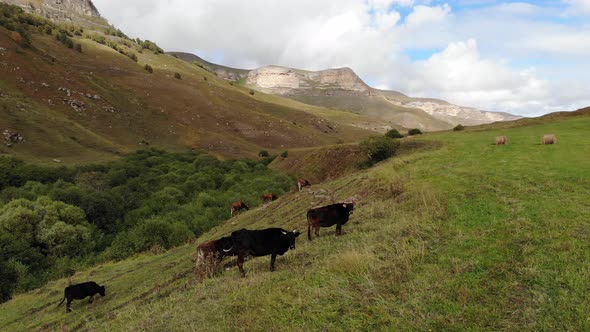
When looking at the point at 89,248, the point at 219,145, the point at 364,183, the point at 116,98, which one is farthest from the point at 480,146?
the point at 116,98

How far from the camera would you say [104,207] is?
3638 cm

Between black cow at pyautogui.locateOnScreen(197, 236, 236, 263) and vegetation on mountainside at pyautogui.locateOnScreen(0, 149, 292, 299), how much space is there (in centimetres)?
1588

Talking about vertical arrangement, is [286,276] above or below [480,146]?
below

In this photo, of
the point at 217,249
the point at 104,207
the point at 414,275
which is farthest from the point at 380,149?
the point at 104,207

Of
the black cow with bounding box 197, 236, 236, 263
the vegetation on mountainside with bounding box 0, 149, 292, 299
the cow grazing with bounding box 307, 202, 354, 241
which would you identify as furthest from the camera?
the vegetation on mountainside with bounding box 0, 149, 292, 299

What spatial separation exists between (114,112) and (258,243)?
8316 cm

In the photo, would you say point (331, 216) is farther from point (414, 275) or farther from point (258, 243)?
point (414, 275)

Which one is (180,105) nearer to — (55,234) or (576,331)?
(55,234)

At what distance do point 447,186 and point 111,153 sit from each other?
6174 centimetres

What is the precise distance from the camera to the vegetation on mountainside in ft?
90.3

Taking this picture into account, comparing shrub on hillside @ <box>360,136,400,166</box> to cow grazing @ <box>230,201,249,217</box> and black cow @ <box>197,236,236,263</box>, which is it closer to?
cow grazing @ <box>230,201,249,217</box>

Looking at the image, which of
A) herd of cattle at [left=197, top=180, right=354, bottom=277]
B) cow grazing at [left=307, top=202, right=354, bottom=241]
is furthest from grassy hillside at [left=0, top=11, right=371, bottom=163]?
cow grazing at [left=307, top=202, right=354, bottom=241]

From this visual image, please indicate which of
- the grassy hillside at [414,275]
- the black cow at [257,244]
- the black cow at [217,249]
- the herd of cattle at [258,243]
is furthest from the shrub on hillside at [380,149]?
the black cow at [257,244]

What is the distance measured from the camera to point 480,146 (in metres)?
27.5
